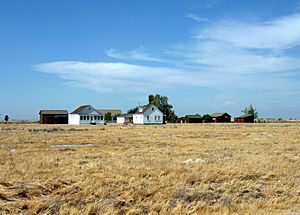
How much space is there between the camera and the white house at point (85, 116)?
3775 inches

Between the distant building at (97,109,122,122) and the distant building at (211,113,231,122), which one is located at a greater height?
the distant building at (97,109,122,122)

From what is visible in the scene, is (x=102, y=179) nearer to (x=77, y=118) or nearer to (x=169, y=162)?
(x=169, y=162)

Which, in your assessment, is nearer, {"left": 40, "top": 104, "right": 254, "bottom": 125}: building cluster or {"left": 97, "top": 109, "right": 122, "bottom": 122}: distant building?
{"left": 40, "top": 104, "right": 254, "bottom": 125}: building cluster

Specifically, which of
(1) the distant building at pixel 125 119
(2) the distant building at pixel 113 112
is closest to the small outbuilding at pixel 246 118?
(1) the distant building at pixel 125 119

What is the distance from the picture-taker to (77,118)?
316 ft

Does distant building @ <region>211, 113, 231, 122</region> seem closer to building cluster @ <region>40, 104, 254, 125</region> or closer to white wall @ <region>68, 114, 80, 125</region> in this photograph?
building cluster @ <region>40, 104, 254, 125</region>

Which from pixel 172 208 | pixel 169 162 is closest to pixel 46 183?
pixel 172 208

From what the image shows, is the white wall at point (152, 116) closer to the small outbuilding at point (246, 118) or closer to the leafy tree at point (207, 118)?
the leafy tree at point (207, 118)

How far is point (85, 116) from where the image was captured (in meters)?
96.9

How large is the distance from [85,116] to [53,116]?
1495cm

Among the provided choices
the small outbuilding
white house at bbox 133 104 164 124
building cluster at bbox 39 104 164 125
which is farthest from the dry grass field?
the small outbuilding

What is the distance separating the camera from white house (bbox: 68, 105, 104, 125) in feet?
315

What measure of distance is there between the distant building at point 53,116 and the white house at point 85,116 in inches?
346

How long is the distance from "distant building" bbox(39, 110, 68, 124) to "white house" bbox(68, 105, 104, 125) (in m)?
8.79
